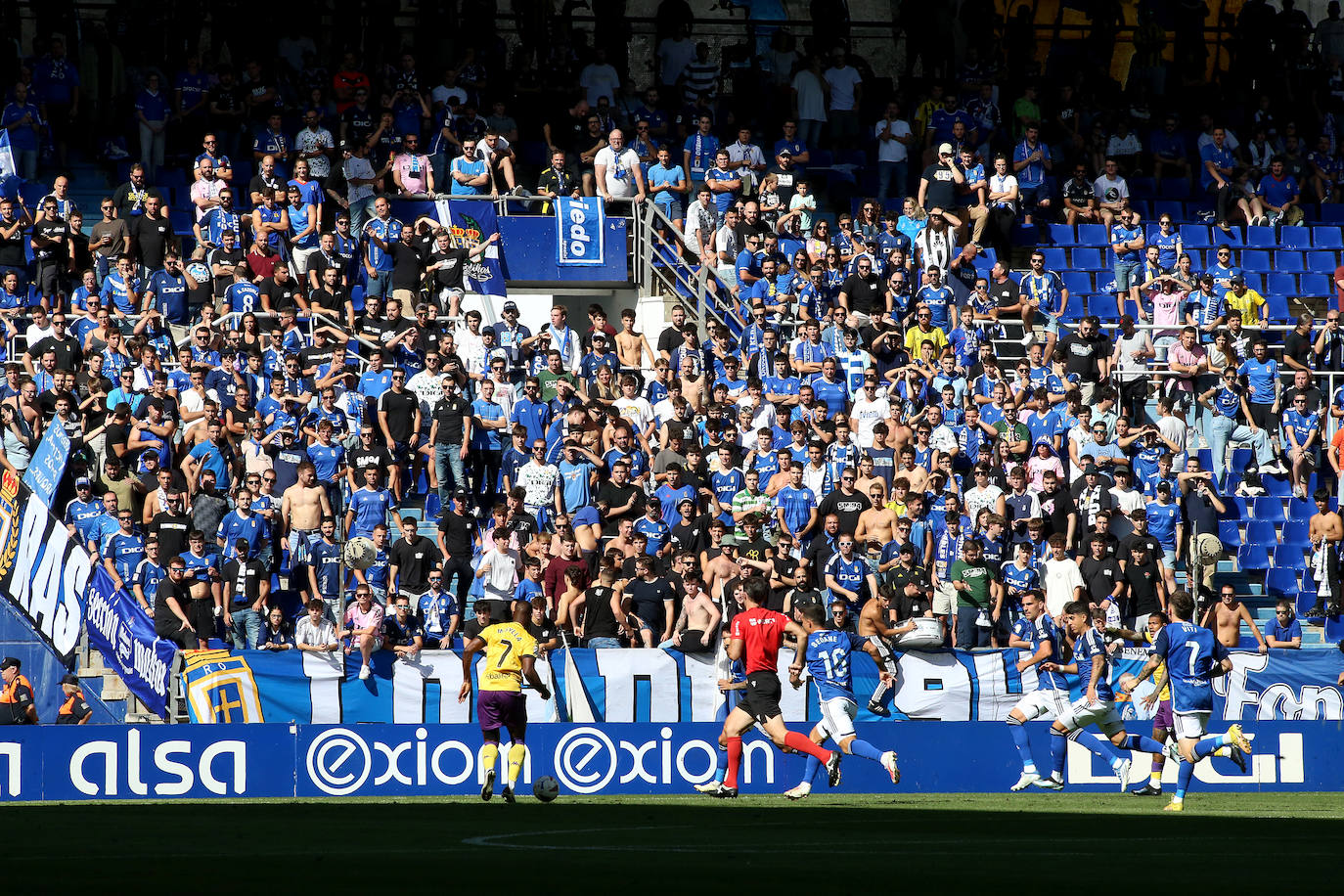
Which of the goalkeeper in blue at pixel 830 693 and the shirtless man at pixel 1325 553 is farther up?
the shirtless man at pixel 1325 553

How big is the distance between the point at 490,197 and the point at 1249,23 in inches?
499

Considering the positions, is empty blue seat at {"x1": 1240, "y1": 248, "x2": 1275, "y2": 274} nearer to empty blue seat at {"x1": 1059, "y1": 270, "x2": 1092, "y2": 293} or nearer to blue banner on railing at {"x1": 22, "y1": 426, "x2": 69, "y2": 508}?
empty blue seat at {"x1": 1059, "y1": 270, "x2": 1092, "y2": 293}

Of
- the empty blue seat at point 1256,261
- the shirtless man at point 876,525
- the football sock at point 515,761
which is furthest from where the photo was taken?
the empty blue seat at point 1256,261

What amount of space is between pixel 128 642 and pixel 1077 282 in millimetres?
14068

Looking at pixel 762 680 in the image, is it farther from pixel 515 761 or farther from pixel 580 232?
pixel 580 232

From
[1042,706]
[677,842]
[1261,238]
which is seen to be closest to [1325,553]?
[1042,706]

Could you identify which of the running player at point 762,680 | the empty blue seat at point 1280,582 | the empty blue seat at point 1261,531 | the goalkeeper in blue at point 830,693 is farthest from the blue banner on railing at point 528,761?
the empty blue seat at point 1261,531

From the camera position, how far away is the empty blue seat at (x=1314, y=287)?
2792cm

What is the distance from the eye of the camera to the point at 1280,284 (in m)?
28.0

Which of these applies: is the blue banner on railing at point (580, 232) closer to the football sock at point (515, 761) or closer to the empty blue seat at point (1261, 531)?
the empty blue seat at point (1261, 531)

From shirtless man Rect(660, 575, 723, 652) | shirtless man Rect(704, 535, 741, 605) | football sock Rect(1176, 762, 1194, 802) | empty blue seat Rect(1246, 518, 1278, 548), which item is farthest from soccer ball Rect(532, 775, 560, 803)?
empty blue seat Rect(1246, 518, 1278, 548)

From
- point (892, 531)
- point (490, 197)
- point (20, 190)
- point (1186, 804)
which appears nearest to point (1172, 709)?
point (1186, 804)

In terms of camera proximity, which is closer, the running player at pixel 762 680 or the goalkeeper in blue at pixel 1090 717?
the running player at pixel 762 680

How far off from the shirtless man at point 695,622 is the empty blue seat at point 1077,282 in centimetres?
949
